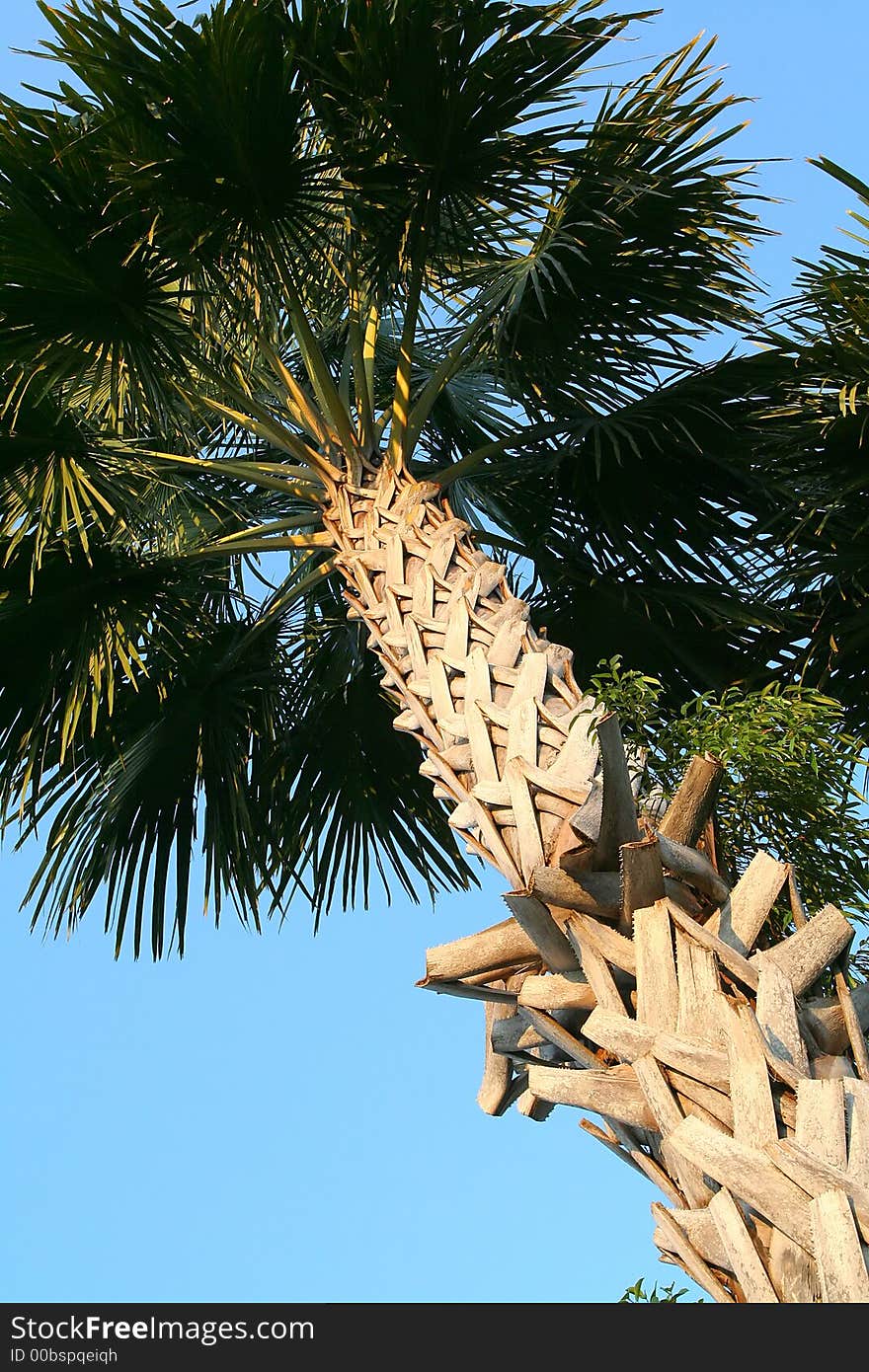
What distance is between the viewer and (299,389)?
4906mm

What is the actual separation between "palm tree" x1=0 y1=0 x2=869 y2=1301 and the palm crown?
0.05ft

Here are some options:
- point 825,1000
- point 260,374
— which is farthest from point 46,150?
point 825,1000

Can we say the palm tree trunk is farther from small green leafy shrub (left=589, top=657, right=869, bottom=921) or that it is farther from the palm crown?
the palm crown

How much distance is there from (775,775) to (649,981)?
704mm

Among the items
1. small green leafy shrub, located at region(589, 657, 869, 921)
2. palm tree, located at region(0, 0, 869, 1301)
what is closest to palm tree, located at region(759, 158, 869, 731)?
palm tree, located at region(0, 0, 869, 1301)

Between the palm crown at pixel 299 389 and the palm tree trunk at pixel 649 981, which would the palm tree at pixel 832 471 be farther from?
the palm tree trunk at pixel 649 981

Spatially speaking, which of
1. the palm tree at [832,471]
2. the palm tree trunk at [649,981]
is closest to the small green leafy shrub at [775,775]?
the palm tree trunk at [649,981]

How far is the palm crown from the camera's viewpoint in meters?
4.21

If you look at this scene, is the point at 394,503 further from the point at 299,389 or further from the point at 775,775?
the point at 775,775

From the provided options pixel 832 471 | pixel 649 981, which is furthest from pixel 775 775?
pixel 832 471

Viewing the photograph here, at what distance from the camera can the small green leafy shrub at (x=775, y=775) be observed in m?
3.04

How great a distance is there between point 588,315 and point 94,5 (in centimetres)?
203
